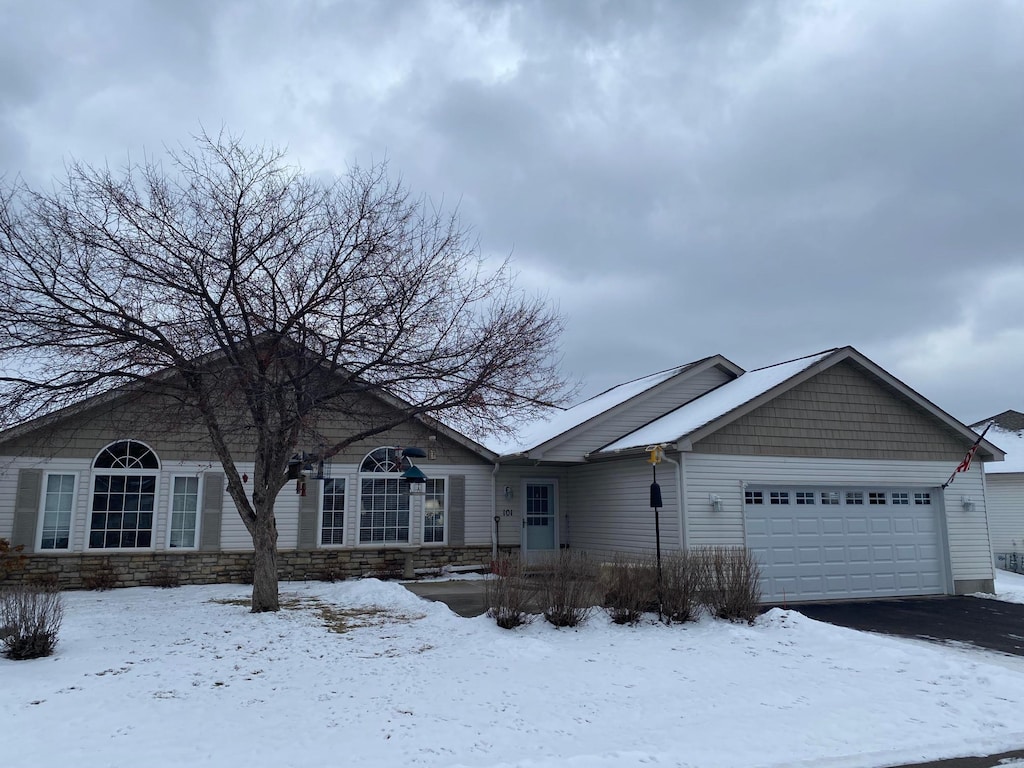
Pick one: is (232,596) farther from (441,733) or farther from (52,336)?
(441,733)

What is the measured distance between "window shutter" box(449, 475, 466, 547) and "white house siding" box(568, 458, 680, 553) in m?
2.76

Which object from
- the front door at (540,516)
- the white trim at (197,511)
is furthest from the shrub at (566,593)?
the white trim at (197,511)

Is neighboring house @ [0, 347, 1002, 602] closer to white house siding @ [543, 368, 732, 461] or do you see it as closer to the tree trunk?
white house siding @ [543, 368, 732, 461]

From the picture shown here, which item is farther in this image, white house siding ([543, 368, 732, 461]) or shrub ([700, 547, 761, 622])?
white house siding ([543, 368, 732, 461])

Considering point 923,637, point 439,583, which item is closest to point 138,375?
point 439,583

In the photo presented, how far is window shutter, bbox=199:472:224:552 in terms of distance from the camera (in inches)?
599

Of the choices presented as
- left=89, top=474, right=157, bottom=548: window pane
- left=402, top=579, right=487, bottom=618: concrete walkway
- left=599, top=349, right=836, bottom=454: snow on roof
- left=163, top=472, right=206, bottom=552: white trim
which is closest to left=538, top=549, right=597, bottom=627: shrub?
left=402, top=579, right=487, bottom=618: concrete walkway

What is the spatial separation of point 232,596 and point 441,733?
8.38 m

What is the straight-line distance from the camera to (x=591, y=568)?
413 inches

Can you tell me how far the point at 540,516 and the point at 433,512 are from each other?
9.07 feet

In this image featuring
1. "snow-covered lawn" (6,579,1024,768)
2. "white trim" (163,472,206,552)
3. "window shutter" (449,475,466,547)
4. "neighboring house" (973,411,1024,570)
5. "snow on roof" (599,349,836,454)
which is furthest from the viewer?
"neighboring house" (973,411,1024,570)

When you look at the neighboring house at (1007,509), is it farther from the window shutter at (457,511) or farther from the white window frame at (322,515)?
the white window frame at (322,515)

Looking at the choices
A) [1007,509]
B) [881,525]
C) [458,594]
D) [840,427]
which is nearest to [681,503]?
[840,427]

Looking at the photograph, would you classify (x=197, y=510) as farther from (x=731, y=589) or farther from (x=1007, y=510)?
(x=1007, y=510)
